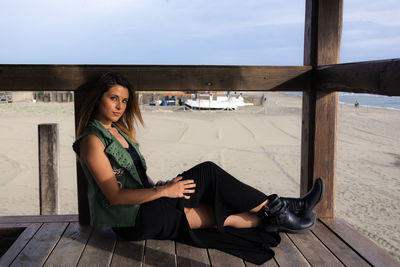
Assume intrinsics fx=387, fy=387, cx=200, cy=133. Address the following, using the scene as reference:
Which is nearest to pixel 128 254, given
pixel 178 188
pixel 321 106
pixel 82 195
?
pixel 178 188

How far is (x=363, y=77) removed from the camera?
2037mm

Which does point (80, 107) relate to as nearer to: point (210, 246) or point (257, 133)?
point (210, 246)

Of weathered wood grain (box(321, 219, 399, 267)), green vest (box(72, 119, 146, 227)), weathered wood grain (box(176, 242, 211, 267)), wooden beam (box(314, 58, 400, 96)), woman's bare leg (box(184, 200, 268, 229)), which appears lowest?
weathered wood grain (box(176, 242, 211, 267))

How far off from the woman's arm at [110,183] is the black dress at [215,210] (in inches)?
3.4

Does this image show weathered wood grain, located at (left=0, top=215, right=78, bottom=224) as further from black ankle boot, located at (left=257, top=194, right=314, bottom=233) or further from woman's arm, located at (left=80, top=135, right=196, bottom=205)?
black ankle boot, located at (left=257, top=194, right=314, bottom=233)

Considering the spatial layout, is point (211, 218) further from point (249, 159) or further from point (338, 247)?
point (249, 159)

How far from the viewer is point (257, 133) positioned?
12914 mm

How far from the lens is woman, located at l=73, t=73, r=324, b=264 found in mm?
2070

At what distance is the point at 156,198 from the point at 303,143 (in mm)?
1195

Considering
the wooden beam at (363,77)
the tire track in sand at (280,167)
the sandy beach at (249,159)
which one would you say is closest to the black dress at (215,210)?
the wooden beam at (363,77)

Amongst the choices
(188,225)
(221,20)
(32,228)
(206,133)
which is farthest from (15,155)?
(221,20)

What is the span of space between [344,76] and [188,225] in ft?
4.03

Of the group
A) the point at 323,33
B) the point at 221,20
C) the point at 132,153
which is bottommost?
the point at 132,153

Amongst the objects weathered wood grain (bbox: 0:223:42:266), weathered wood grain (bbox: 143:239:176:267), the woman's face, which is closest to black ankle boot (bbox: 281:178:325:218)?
weathered wood grain (bbox: 143:239:176:267)
